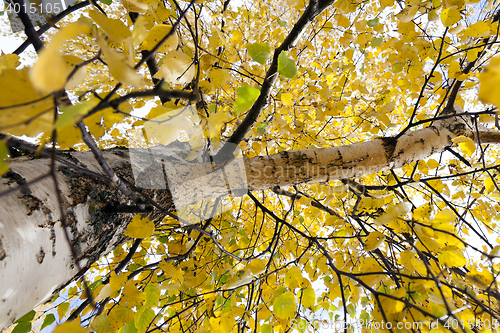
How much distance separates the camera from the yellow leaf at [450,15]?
0.80 meters

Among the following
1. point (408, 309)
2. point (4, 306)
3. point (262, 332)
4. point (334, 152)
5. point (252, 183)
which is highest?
point (334, 152)

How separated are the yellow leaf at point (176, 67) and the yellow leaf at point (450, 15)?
1.04 metres

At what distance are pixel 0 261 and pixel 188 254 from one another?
92cm

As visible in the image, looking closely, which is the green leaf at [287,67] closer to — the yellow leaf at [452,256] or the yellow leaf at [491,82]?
the yellow leaf at [491,82]

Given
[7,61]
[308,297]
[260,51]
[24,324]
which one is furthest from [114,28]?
[24,324]

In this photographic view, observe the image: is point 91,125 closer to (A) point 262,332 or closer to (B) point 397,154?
(A) point 262,332

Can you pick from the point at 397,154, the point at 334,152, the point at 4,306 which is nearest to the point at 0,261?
the point at 4,306

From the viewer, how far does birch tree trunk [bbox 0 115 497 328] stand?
1.44ft

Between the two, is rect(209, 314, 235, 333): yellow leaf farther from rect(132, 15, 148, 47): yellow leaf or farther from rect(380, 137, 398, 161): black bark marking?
rect(380, 137, 398, 161): black bark marking

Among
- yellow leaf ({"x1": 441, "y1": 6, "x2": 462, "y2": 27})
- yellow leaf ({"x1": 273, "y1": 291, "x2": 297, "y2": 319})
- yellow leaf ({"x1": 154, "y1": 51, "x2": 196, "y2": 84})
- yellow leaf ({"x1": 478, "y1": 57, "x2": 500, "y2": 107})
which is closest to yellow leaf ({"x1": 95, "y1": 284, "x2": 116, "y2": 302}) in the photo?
yellow leaf ({"x1": 273, "y1": 291, "x2": 297, "y2": 319})

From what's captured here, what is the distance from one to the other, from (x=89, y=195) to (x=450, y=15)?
1.55 meters

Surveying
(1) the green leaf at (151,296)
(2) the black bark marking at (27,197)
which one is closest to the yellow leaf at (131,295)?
(1) the green leaf at (151,296)

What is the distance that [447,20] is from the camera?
84 cm

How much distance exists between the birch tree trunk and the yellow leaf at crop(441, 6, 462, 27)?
53 cm
